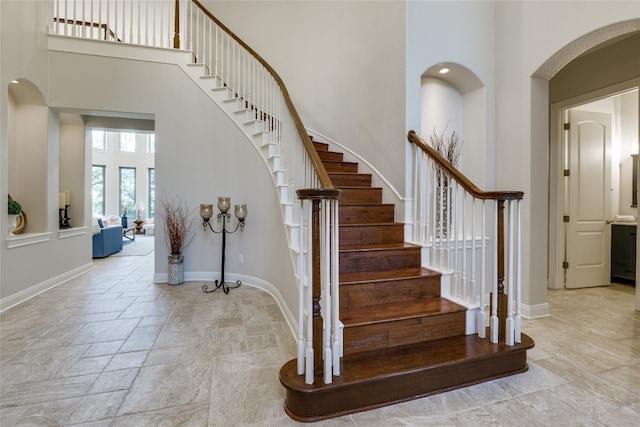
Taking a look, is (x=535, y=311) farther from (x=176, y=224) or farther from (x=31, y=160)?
(x=31, y=160)

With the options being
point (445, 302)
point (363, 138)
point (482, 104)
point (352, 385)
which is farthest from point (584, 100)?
point (352, 385)

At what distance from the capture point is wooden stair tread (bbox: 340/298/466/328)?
6.75 ft

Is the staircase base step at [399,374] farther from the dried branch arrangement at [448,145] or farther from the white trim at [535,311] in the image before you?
the dried branch arrangement at [448,145]

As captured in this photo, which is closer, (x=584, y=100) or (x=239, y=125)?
(x=584, y=100)

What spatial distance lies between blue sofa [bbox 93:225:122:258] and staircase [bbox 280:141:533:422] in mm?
5636

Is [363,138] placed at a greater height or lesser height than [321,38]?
lesser

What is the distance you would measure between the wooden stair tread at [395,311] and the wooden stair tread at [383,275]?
7.7 inches

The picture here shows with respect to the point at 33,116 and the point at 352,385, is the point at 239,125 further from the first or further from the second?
the point at 352,385

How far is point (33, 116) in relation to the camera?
4062 millimetres

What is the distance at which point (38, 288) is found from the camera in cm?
377

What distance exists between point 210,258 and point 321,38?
372 cm

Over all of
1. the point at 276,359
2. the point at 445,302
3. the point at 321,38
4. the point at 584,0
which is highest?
the point at 321,38

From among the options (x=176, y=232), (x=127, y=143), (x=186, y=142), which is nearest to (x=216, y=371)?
(x=176, y=232)

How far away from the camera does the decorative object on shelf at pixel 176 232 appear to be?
4.19 meters
